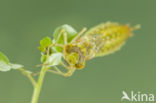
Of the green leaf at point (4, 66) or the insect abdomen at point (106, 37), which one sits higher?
the insect abdomen at point (106, 37)

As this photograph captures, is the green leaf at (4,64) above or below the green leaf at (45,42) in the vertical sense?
below

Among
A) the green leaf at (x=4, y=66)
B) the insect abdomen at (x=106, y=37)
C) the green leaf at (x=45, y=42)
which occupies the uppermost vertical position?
the insect abdomen at (x=106, y=37)

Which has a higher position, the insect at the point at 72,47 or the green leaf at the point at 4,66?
the insect at the point at 72,47

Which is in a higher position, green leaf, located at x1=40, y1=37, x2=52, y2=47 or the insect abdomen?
the insect abdomen

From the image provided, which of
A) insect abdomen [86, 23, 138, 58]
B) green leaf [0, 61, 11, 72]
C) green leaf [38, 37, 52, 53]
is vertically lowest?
green leaf [0, 61, 11, 72]

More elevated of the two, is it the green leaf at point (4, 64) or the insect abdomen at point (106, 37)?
the insect abdomen at point (106, 37)

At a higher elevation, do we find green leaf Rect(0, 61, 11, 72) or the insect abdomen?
the insect abdomen

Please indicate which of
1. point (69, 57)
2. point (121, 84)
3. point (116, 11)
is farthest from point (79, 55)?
point (116, 11)

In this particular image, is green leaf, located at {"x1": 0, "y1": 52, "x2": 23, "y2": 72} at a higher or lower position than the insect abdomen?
lower

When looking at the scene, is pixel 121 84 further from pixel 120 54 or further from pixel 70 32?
pixel 70 32

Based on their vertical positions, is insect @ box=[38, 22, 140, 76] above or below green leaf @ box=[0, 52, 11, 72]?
above

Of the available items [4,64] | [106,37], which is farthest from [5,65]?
[106,37]

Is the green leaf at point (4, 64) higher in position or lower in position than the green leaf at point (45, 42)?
lower
